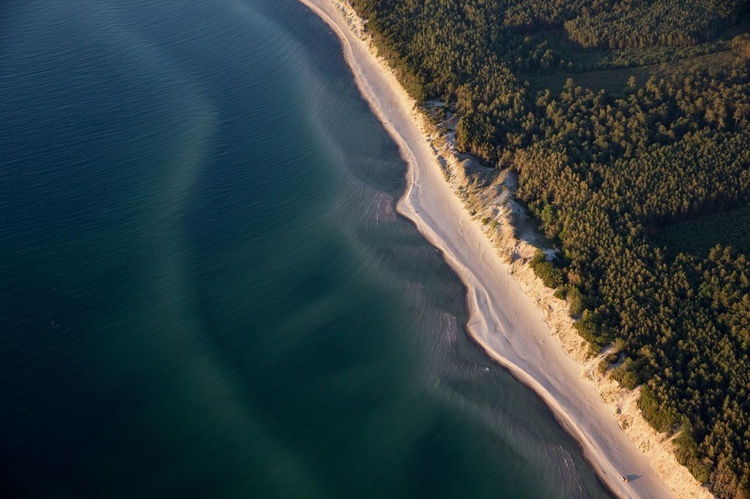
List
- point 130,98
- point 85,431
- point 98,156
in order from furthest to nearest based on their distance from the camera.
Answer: point 130,98
point 98,156
point 85,431

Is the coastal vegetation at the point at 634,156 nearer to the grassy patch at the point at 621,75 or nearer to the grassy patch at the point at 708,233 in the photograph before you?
the grassy patch at the point at 708,233

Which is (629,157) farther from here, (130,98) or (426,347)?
(130,98)

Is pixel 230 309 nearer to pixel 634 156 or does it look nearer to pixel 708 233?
pixel 634 156

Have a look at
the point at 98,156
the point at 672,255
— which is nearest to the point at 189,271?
the point at 98,156

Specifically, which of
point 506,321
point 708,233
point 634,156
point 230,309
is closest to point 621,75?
point 634,156

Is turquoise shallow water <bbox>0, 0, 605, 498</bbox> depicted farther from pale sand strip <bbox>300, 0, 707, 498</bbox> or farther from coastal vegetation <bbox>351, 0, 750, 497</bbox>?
coastal vegetation <bbox>351, 0, 750, 497</bbox>

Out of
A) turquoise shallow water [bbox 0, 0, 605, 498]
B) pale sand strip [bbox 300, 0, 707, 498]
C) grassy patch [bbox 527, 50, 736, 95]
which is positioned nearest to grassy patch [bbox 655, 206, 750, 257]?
pale sand strip [bbox 300, 0, 707, 498]

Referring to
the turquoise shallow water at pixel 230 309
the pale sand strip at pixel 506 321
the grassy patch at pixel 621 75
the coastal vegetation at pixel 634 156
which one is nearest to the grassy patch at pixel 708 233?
the coastal vegetation at pixel 634 156
